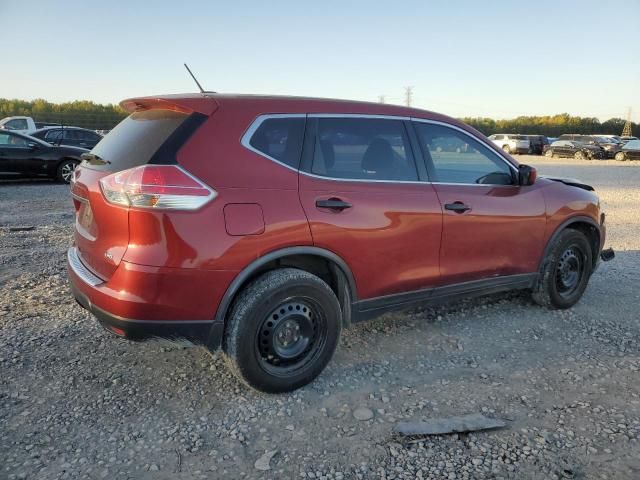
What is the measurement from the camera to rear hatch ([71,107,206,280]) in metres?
2.80

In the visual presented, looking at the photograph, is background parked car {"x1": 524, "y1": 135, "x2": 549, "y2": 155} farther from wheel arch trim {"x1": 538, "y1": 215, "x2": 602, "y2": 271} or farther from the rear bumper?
Result: the rear bumper

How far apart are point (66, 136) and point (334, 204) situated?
1899 centimetres

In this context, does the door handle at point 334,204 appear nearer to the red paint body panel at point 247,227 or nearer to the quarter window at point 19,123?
the red paint body panel at point 247,227

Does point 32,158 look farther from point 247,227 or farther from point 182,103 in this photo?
point 247,227

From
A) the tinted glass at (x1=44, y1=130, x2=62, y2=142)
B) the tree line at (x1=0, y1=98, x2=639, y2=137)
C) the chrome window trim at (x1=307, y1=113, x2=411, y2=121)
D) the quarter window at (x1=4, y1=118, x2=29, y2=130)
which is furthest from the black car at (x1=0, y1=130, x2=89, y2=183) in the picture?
the tree line at (x1=0, y1=98, x2=639, y2=137)

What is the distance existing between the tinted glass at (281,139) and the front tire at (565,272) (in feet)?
8.83

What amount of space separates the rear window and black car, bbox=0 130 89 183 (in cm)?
1044

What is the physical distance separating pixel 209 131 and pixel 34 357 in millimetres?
2108

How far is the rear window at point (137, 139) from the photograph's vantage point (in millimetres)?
2883

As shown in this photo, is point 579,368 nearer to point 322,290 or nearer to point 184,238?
point 322,290

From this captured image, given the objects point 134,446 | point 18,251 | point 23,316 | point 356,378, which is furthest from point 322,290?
point 18,251

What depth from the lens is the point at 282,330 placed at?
3170mm

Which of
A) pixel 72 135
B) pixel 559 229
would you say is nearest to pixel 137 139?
pixel 559 229

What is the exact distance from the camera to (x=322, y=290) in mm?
3188
